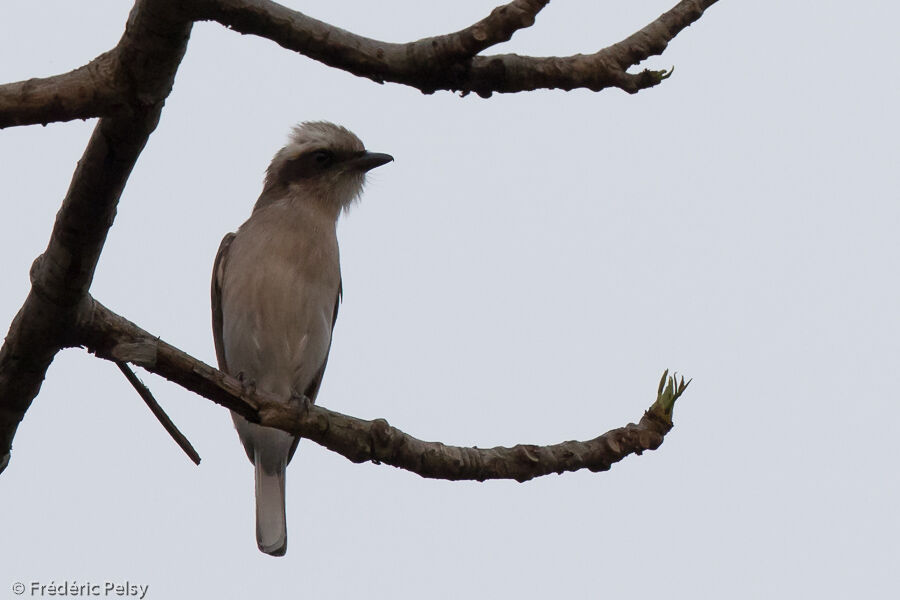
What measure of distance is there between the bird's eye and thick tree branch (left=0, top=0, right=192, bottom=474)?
179 inches

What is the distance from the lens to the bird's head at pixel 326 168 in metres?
8.95

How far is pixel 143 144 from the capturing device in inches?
150

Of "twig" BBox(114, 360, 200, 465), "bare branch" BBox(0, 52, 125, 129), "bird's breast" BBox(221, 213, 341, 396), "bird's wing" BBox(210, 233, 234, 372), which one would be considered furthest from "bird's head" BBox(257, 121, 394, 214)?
"bare branch" BBox(0, 52, 125, 129)

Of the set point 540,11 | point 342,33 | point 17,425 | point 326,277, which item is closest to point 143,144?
point 342,33

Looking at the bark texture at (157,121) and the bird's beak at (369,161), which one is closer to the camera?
the bark texture at (157,121)

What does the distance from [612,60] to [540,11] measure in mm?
487

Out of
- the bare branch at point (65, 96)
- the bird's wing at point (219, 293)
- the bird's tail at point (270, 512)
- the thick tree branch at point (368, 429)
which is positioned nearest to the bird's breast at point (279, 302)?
the bird's wing at point (219, 293)

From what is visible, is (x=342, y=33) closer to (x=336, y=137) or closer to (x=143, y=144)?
(x=143, y=144)

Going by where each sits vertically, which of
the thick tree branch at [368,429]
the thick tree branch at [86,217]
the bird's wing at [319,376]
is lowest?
the thick tree branch at [368,429]

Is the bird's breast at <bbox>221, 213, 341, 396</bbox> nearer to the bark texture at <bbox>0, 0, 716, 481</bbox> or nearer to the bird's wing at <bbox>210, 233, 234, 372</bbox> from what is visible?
the bird's wing at <bbox>210, 233, 234, 372</bbox>

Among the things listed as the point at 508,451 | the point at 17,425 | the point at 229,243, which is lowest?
the point at 508,451

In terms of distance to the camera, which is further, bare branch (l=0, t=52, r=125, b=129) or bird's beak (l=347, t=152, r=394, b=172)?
bird's beak (l=347, t=152, r=394, b=172)

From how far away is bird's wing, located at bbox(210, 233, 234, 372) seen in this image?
889 centimetres

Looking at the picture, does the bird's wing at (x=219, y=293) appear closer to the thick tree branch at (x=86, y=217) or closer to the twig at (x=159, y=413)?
the twig at (x=159, y=413)
